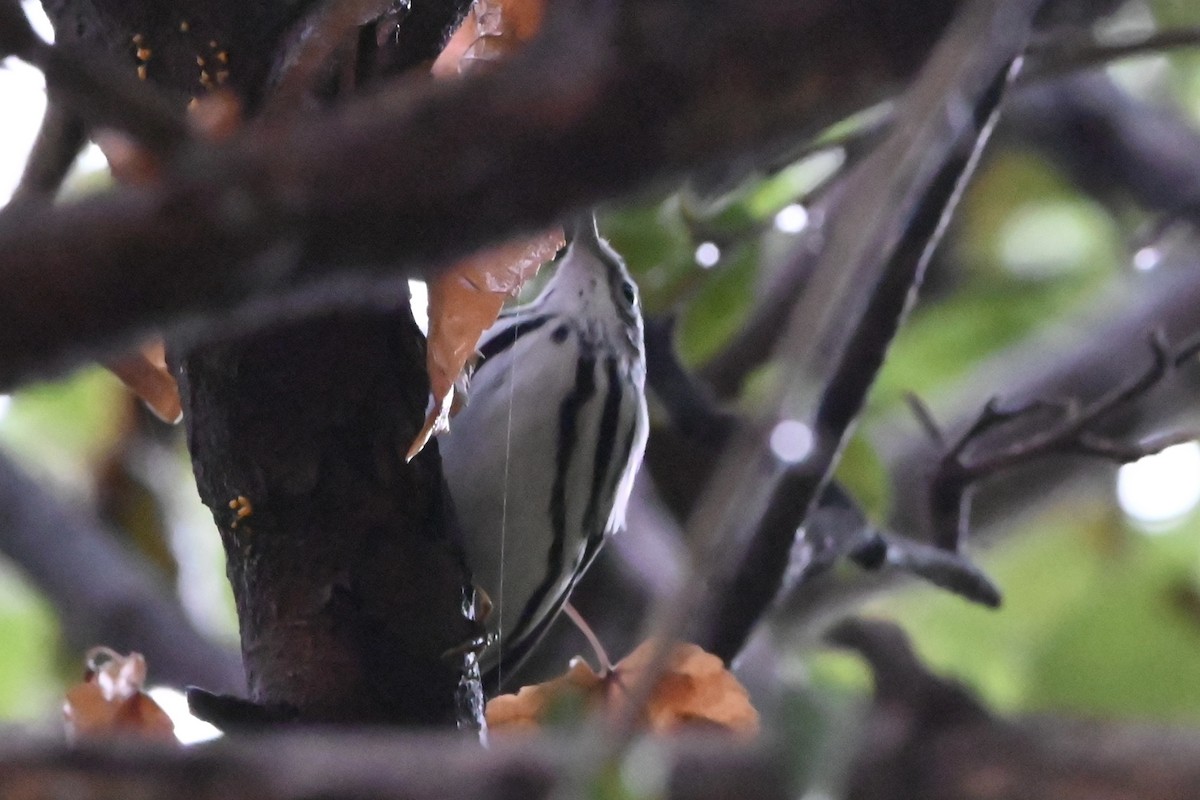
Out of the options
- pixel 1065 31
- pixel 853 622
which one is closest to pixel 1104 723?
pixel 853 622

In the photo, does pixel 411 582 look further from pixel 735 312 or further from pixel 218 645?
pixel 218 645

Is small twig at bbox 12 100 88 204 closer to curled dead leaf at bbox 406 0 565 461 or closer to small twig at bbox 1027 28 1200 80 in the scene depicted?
curled dead leaf at bbox 406 0 565 461

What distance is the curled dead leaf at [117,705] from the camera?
1.20 metres

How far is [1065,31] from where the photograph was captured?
4.02ft

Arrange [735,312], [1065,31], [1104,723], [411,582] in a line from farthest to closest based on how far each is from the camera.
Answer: [735,312] < [411,582] < [1065,31] < [1104,723]

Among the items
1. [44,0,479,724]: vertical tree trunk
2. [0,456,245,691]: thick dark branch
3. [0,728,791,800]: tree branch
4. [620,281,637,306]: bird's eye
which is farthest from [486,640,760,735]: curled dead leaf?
[0,456,245,691]: thick dark branch

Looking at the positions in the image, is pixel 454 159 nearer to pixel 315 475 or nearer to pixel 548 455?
pixel 315 475

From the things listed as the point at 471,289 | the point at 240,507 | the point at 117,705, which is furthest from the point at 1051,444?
the point at 117,705

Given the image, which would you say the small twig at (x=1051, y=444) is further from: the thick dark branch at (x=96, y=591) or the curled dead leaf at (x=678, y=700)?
the thick dark branch at (x=96, y=591)

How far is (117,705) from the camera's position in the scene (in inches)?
47.9

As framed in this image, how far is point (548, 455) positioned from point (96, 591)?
1.16 metres

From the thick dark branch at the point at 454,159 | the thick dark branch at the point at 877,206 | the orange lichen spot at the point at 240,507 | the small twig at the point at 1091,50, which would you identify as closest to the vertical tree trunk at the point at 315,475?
the orange lichen spot at the point at 240,507

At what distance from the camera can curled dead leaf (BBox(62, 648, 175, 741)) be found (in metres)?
1.20

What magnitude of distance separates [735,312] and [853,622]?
137 centimetres
